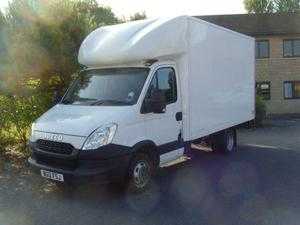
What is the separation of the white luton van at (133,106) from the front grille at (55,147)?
16mm

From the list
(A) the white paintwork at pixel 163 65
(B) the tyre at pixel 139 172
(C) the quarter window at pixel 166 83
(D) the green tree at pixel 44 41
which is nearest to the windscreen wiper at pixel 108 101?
(A) the white paintwork at pixel 163 65

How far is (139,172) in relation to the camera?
8047mm

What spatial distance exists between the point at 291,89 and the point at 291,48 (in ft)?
9.38

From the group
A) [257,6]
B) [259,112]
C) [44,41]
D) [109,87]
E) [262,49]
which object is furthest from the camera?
[257,6]

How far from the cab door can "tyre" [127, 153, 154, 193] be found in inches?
15.2

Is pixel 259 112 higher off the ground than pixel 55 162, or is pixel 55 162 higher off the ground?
pixel 55 162

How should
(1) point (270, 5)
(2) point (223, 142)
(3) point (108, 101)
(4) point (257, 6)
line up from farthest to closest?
(1) point (270, 5) < (4) point (257, 6) < (2) point (223, 142) < (3) point (108, 101)

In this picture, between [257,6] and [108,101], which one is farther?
[257,6]

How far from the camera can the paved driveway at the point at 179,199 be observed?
6.90 metres

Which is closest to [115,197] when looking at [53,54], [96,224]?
[96,224]

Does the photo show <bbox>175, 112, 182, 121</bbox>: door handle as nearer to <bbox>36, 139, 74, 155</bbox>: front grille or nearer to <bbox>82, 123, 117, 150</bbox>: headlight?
<bbox>82, 123, 117, 150</bbox>: headlight

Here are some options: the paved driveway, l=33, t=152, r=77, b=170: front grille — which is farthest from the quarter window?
l=33, t=152, r=77, b=170: front grille

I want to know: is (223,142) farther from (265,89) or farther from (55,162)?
(265,89)

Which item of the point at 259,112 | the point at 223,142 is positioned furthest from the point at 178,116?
the point at 259,112
